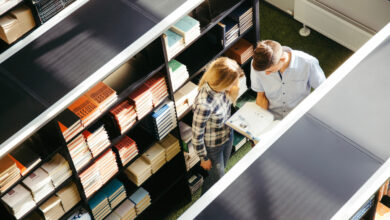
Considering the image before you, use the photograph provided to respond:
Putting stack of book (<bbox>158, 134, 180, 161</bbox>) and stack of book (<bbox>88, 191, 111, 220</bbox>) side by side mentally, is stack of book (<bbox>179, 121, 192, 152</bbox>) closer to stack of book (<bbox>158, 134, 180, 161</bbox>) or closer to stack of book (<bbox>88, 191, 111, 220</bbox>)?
stack of book (<bbox>158, 134, 180, 161</bbox>)

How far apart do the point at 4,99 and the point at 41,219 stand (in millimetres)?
1130

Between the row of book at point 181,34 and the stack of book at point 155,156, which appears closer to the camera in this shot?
the row of book at point 181,34

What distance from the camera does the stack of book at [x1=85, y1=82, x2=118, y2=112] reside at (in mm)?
4695

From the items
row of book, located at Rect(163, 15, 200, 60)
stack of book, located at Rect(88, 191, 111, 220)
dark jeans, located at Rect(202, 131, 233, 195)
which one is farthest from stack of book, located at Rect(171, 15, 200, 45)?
stack of book, located at Rect(88, 191, 111, 220)

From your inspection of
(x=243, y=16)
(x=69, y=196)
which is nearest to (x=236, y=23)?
(x=243, y=16)

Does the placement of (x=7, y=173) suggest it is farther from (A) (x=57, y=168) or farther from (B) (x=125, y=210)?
(B) (x=125, y=210)

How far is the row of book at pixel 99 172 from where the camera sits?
195 inches

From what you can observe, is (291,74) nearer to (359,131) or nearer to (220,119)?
(220,119)

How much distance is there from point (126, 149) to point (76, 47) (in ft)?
3.37

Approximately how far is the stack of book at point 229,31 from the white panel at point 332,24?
5.48 ft

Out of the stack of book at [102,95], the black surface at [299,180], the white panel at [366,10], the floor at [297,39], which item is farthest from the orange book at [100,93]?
the white panel at [366,10]

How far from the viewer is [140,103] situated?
5.00 metres

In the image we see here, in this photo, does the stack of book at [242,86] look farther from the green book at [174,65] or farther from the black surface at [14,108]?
the black surface at [14,108]

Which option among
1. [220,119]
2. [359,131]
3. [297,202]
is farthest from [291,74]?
[297,202]
